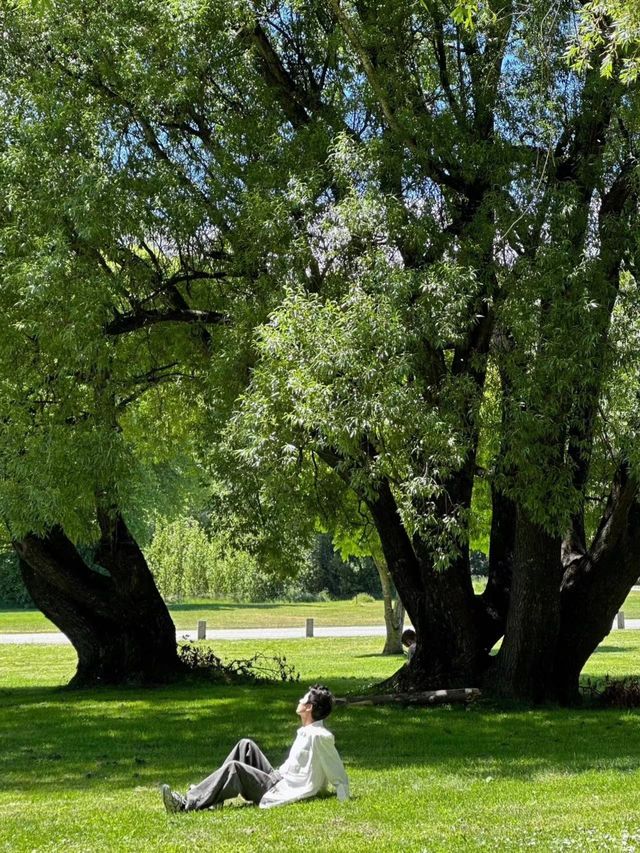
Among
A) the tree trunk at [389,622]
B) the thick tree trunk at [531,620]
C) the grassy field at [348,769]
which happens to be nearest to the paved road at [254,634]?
the tree trunk at [389,622]

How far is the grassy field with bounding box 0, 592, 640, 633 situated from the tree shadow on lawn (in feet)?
71.0

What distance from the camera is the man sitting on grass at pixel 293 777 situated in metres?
8.98

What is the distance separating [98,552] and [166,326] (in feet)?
15.5

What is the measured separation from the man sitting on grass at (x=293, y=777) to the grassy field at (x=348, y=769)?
0.18 metres

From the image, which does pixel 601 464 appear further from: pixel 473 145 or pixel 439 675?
pixel 473 145

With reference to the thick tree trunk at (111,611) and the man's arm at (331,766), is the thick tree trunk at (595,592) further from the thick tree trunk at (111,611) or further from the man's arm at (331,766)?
the man's arm at (331,766)

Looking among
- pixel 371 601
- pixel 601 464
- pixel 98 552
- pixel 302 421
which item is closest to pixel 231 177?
pixel 302 421

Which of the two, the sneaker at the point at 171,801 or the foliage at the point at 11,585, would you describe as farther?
the foliage at the point at 11,585

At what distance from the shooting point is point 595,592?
1647 centimetres

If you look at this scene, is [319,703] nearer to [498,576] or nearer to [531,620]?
[531,620]

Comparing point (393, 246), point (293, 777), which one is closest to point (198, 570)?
point (393, 246)

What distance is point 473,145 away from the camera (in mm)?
13844

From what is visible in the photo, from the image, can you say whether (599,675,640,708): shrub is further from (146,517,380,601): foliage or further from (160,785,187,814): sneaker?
(146,517,380,601): foliage

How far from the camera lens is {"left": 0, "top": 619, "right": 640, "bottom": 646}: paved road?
1328 inches
